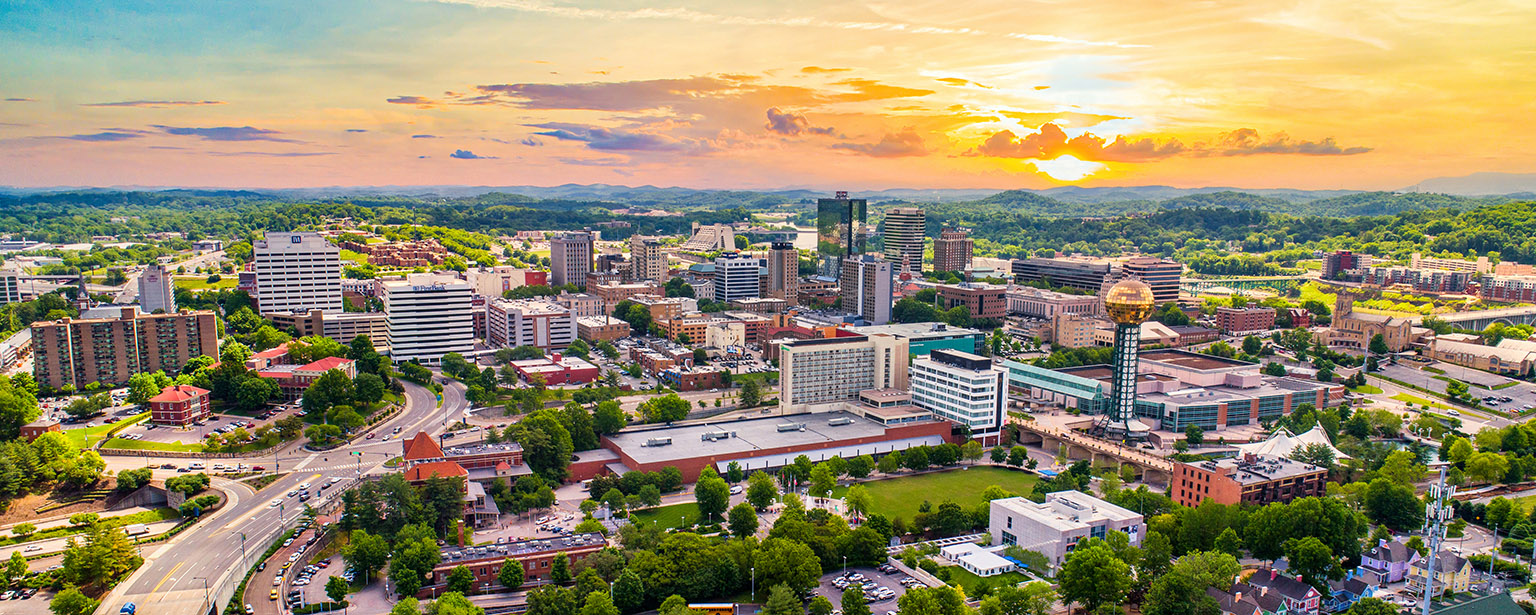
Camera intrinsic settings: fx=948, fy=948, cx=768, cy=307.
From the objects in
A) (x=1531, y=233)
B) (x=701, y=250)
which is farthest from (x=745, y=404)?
(x=1531, y=233)

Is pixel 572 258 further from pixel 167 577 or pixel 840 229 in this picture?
pixel 167 577

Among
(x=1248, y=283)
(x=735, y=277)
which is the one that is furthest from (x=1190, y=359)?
(x=1248, y=283)

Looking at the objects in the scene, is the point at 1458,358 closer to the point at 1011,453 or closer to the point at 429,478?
the point at 1011,453

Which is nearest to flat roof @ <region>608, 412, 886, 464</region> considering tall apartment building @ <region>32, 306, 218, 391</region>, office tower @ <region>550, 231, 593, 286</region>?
tall apartment building @ <region>32, 306, 218, 391</region>

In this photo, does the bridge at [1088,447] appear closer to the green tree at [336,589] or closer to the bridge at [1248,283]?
the green tree at [336,589]

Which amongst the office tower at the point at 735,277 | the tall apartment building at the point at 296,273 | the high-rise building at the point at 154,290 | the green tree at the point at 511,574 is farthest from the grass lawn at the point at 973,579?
the high-rise building at the point at 154,290
